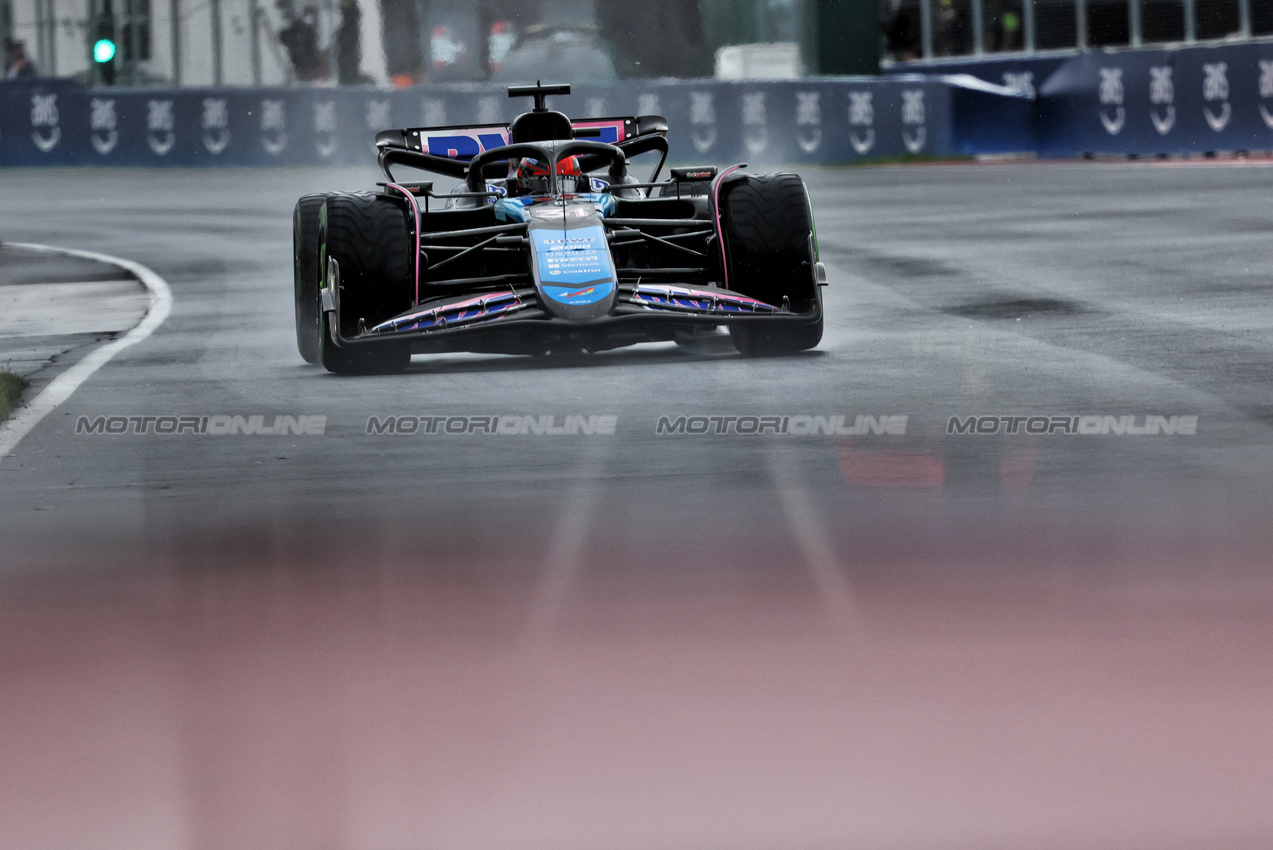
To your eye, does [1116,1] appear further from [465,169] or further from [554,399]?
[554,399]

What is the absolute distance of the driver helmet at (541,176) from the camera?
11742mm

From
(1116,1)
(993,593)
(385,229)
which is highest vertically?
(1116,1)

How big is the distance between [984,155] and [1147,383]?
73.2ft

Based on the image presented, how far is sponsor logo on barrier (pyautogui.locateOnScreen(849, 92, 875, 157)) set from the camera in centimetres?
3156

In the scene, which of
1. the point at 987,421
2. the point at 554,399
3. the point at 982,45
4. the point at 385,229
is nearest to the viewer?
the point at 987,421

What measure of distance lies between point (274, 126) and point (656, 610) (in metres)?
28.9

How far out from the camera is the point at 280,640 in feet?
18.5

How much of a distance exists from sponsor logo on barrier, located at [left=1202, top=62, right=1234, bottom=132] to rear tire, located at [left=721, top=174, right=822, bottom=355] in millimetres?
18048

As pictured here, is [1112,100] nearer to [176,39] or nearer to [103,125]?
[176,39]

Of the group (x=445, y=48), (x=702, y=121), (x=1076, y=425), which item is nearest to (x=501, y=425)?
(x=1076, y=425)

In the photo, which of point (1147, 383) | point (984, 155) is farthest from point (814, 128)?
point (1147, 383)

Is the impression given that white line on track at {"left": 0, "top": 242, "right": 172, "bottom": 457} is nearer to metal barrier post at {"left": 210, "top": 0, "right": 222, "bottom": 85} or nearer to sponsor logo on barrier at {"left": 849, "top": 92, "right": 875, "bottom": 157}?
sponsor logo on barrier at {"left": 849, "top": 92, "right": 875, "bottom": 157}

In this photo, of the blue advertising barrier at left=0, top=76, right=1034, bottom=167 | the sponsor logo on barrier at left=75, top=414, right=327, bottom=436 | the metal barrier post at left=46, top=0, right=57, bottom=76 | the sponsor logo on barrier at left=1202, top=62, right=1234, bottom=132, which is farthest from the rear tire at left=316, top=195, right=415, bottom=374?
the metal barrier post at left=46, top=0, right=57, bottom=76

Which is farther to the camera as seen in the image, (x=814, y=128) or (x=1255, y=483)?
(x=814, y=128)
